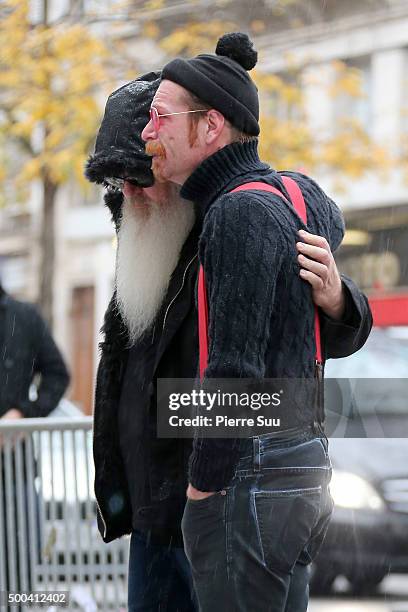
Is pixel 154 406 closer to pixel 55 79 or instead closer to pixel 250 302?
pixel 250 302

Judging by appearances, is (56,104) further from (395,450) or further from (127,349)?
(127,349)

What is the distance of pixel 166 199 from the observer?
10.5ft

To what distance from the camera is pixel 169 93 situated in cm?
294

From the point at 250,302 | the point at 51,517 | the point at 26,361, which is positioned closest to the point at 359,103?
the point at 26,361

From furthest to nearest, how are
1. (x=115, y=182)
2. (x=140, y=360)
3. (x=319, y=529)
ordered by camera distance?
(x=115, y=182)
(x=140, y=360)
(x=319, y=529)

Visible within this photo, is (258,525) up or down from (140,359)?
down

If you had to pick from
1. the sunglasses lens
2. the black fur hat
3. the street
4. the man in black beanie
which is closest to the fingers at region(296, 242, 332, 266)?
the man in black beanie

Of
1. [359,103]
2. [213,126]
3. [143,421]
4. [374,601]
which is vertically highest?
[359,103]

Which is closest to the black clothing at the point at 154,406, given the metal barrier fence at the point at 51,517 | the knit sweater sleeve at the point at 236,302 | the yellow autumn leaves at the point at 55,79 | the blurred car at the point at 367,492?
the knit sweater sleeve at the point at 236,302

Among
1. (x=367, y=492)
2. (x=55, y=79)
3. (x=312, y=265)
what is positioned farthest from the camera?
(x=55, y=79)

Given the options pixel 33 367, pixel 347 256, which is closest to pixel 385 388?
pixel 33 367

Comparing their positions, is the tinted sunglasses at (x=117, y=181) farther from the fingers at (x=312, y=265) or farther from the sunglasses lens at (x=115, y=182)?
the fingers at (x=312, y=265)

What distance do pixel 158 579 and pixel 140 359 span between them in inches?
23.0

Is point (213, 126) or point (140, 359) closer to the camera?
point (213, 126)
